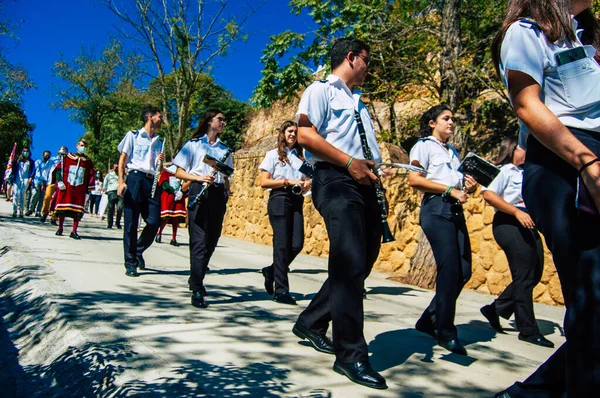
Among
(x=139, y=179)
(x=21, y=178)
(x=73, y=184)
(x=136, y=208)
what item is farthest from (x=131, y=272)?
(x=21, y=178)

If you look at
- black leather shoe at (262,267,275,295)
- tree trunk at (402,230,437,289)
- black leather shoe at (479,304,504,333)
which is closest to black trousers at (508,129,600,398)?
black leather shoe at (479,304,504,333)

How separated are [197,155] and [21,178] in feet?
41.0

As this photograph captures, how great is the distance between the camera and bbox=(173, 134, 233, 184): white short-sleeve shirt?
5539mm

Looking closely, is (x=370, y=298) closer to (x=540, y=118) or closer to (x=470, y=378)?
(x=470, y=378)

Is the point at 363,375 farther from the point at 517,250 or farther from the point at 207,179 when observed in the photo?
the point at 207,179

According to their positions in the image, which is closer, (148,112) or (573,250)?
(573,250)

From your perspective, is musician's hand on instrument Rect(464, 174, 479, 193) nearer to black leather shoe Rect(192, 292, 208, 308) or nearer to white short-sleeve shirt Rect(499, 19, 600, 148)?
white short-sleeve shirt Rect(499, 19, 600, 148)

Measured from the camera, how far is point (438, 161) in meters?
4.45

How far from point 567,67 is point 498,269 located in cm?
619

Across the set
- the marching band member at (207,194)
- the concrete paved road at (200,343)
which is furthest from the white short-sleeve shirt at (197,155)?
the concrete paved road at (200,343)

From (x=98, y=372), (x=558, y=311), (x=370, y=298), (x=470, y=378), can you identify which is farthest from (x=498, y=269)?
(x=98, y=372)

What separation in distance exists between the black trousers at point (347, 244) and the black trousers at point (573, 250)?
115cm

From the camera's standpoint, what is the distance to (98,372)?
284 cm

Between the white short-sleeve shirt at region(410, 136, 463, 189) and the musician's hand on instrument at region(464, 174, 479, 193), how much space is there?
8cm
